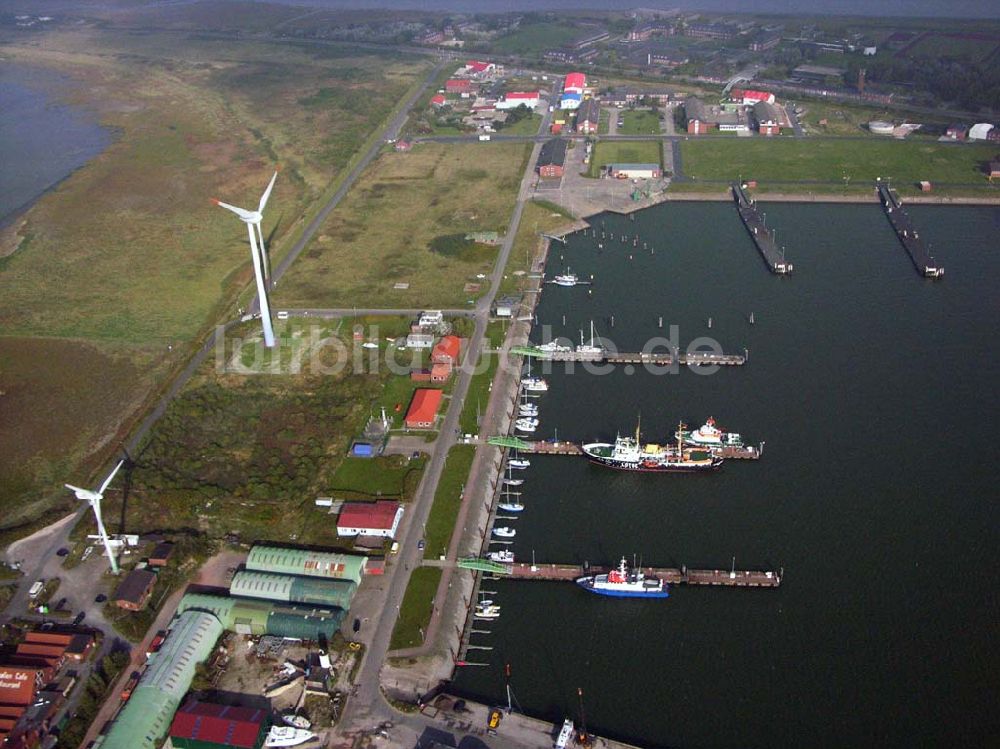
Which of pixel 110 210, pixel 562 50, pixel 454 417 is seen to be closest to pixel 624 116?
pixel 562 50

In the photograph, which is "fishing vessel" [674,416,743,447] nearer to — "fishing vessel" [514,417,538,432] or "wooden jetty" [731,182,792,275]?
"fishing vessel" [514,417,538,432]

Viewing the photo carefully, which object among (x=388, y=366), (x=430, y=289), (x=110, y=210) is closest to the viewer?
(x=388, y=366)

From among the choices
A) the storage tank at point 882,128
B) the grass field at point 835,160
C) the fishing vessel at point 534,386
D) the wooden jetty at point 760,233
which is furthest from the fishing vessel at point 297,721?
the storage tank at point 882,128

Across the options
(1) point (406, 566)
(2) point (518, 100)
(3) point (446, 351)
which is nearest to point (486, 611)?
(1) point (406, 566)

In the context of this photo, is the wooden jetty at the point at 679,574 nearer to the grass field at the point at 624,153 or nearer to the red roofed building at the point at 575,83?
the grass field at the point at 624,153

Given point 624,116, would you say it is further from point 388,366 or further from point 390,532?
point 390,532

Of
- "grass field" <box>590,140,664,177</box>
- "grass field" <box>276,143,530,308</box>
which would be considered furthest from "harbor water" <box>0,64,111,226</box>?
"grass field" <box>590,140,664,177</box>
